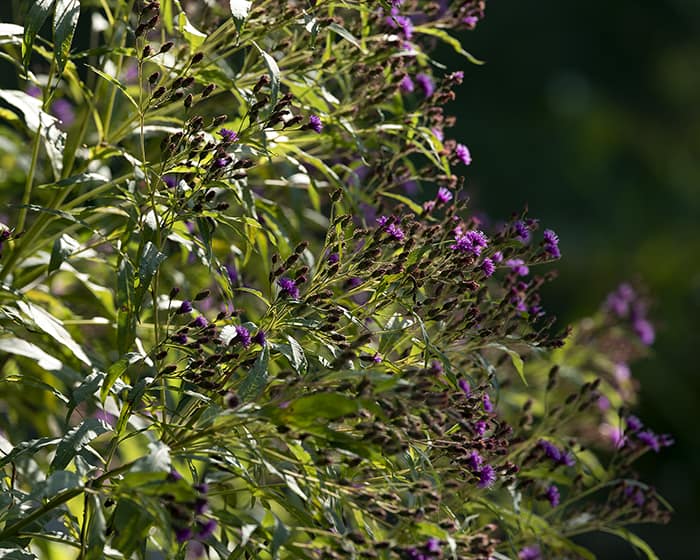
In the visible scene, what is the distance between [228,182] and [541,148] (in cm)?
948

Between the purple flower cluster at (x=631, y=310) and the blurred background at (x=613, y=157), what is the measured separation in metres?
3.02

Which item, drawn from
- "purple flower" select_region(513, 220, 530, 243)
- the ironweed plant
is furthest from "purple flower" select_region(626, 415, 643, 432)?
"purple flower" select_region(513, 220, 530, 243)

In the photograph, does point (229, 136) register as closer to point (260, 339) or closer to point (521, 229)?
point (260, 339)

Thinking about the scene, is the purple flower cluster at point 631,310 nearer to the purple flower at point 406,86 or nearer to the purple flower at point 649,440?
the purple flower at point 649,440

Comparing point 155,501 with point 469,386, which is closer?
point 155,501

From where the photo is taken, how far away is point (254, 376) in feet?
3.85

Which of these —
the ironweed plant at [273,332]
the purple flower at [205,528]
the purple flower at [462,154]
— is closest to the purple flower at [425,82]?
the ironweed plant at [273,332]

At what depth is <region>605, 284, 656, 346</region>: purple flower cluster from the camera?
249cm

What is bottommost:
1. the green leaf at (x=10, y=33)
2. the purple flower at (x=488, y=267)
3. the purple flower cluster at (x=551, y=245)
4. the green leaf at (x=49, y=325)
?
the green leaf at (x=49, y=325)

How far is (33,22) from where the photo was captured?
1.30m

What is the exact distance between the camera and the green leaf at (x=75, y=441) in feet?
3.94

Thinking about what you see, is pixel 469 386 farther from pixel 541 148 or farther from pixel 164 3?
pixel 541 148

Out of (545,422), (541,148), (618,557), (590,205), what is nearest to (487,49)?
(541,148)

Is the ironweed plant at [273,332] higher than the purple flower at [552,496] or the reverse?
higher
